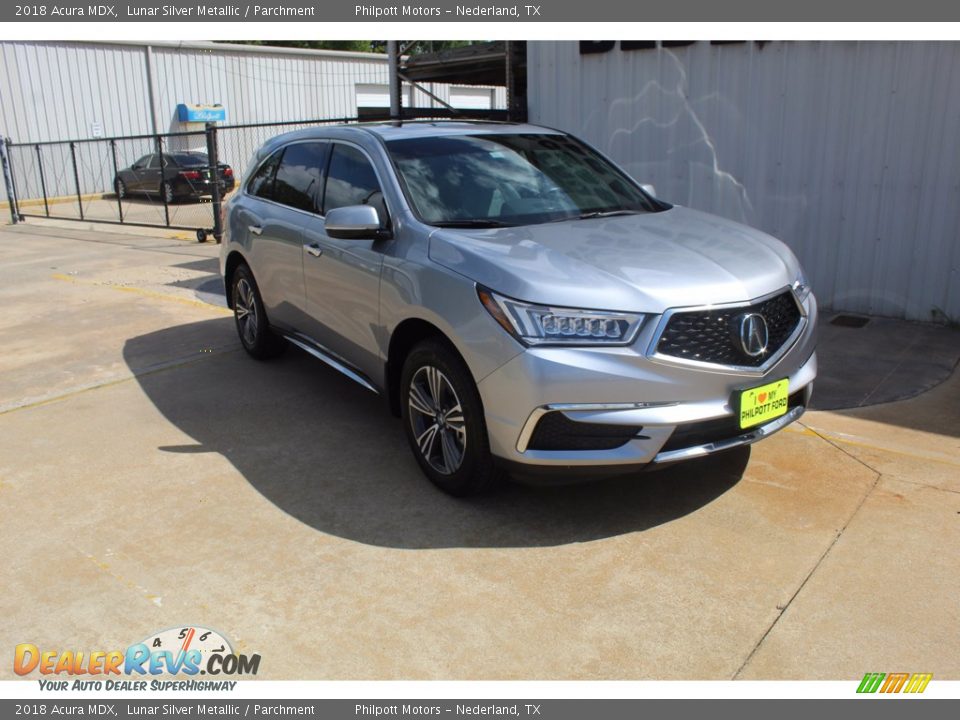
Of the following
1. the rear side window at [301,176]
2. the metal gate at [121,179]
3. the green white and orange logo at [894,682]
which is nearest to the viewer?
the green white and orange logo at [894,682]

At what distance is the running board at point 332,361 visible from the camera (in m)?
4.86

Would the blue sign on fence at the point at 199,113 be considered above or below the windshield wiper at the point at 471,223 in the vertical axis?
above

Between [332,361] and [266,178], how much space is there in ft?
5.74

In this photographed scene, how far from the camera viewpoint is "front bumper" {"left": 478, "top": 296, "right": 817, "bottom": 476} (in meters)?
3.45

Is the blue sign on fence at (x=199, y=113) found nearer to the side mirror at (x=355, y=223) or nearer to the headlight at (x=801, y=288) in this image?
the side mirror at (x=355, y=223)

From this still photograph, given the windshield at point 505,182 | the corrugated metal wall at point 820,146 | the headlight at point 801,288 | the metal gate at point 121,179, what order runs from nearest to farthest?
the headlight at point 801,288 < the windshield at point 505,182 < the corrugated metal wall at point 820,146 < the metal gate at point 121,179

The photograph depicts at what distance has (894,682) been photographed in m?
2.85

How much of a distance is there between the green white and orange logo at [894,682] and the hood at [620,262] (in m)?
1.57

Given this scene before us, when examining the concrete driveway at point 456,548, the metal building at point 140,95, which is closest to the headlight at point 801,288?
the concrete driveway at point 456,548

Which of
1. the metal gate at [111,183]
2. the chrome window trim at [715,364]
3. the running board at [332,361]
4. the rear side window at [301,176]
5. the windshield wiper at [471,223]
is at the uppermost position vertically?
the rear side window at [301,176]

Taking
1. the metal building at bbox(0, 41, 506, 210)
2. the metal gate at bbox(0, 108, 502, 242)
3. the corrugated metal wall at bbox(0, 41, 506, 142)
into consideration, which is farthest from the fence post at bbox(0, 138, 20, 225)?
the corrugated metal wall at bbox(0, 41, 506, 142)

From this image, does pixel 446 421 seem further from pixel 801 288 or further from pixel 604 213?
pixel 801 288

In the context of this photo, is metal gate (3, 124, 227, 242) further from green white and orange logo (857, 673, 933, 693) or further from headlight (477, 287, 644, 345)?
green white and orange logo (857, 673, 933, 693)
